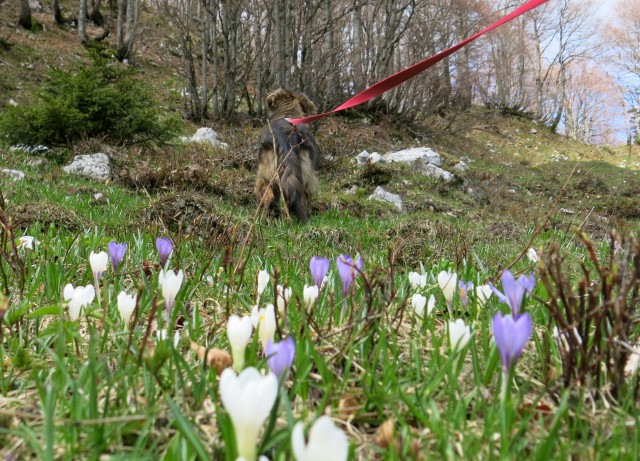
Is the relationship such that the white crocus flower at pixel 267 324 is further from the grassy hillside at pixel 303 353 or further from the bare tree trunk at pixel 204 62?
the bare tree trunk at pixel 204 62

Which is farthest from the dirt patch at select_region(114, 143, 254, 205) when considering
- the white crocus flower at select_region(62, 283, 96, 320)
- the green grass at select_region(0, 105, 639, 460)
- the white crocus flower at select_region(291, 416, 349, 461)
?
the white crocus flower at select_region(291, 416, 349, 461)

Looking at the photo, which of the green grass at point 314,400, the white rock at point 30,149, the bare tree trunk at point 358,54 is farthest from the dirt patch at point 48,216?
the bare tree trunk at point 358,54

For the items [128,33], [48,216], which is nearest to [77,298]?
→ [48,216]

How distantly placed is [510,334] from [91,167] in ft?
32.6

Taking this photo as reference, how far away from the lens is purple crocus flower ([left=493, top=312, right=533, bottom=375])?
1.02 m

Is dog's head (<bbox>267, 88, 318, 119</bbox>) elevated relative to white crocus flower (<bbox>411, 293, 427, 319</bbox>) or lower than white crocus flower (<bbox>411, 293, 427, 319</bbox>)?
elevated

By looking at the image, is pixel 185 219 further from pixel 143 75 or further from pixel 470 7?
pixel 470 7

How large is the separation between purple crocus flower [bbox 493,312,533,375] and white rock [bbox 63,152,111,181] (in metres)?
9.54

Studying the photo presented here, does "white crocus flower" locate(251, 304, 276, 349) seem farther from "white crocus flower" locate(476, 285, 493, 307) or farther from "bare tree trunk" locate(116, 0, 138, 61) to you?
"bare tree trunk" locate(116, 0, 138, 61)

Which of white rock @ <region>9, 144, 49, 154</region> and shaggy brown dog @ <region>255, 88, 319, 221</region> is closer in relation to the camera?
shaggy brown dog @ <region>255, 88, 319, 221</region>

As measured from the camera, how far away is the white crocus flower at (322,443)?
0.64 meters

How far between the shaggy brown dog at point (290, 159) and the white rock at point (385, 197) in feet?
8.52

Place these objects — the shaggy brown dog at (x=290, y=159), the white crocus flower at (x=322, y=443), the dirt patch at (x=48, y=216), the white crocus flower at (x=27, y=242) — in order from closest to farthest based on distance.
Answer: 1. the white crocus flower at (x=322, y=443)
2. the white crocus flower at (x=27, y=242)
3. the dirt patch at (x=48, y=216)
4. the shaggy brown dog at (x=290, y=159)

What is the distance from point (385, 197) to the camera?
11195mm
